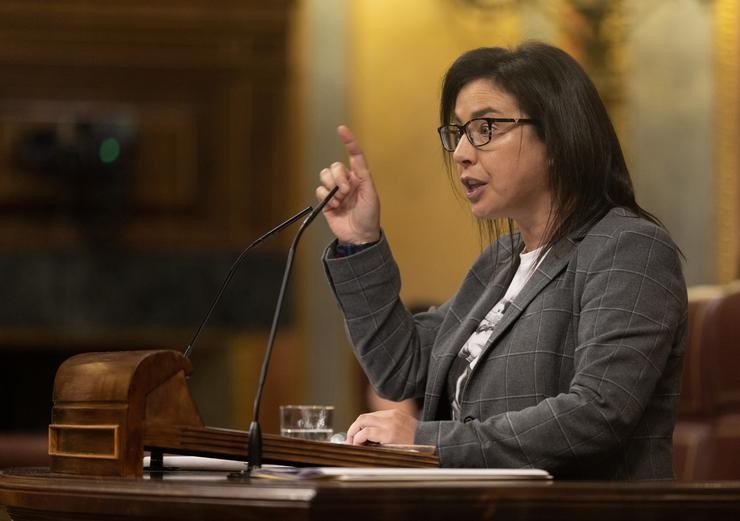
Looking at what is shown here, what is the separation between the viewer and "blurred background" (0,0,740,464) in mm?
5355

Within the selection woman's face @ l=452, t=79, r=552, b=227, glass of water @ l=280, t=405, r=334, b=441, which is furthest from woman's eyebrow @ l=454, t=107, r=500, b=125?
glass of water @ l=280, t=405, r=334, b=441

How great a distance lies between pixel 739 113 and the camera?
17.6 ft

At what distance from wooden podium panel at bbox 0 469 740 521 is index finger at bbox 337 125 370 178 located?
0.76 meters

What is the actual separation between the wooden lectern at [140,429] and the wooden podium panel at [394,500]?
0.12 meters

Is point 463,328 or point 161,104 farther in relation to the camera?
point 161,104

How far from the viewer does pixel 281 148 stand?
555 cm

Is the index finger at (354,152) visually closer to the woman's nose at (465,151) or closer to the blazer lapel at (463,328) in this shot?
the woman's nose at (465,151)

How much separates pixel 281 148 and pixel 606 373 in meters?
4.07

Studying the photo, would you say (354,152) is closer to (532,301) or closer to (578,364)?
(532,301)

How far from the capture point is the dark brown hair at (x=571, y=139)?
6.15 ft

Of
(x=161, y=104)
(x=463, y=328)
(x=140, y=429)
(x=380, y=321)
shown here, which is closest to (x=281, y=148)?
(x=161, y=104)

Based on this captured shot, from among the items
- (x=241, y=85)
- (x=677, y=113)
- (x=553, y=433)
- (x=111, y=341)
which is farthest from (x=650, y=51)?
(x=553, y=433)

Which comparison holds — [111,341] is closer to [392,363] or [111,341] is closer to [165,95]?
[165,95]

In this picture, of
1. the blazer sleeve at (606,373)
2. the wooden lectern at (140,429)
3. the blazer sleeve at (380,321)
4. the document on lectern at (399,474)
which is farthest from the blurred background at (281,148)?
the document on lectern at (399,474)
